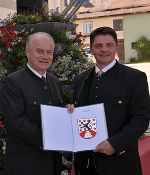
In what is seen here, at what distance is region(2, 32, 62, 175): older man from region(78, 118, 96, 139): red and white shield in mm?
249

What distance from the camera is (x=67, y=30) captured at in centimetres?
558

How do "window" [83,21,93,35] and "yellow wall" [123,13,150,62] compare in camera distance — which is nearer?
"yellow wall" [123,13,150,62]

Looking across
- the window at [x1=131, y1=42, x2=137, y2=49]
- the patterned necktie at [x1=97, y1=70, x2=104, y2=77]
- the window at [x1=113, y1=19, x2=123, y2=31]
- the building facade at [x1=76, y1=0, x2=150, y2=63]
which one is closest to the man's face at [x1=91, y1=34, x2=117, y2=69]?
the patterned necktie at [x1=97, y1=70, x2=104, y2=77]

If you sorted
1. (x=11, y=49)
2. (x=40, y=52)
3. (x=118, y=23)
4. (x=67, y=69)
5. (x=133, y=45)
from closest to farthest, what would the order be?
(x=40, y=52), (x=67, y=69), (x=11, y=49), (x=133, y=45), (x=118, y=23)

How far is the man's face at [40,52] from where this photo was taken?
9.53 ft

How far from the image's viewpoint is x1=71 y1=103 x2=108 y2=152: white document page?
113 inches

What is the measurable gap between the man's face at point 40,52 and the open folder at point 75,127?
289 millimetres

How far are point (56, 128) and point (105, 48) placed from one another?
619 mm

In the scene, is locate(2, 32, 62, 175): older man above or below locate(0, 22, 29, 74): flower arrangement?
below

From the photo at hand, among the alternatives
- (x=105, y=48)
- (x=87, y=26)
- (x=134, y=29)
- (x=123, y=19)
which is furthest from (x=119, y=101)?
(x=87, y=26)

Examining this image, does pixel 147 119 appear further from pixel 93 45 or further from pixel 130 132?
pixel 93 45

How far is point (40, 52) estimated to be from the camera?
292 cm

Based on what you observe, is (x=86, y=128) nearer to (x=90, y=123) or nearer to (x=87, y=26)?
(x=90, y=123)

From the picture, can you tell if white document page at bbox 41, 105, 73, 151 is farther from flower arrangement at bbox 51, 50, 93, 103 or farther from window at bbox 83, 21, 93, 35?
window at bbox 83, 21, 93, 35
